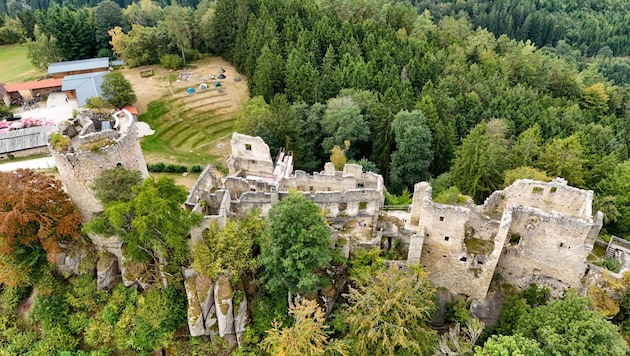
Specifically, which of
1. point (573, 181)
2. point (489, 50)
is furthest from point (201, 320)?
point (489, 50)

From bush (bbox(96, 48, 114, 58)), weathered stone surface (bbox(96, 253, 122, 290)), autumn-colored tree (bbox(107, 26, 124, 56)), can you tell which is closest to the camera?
weathered stone surface (bbox(96, 253, 122, 290))

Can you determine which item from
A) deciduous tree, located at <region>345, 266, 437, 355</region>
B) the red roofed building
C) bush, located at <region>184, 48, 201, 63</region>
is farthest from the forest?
the red roofed building

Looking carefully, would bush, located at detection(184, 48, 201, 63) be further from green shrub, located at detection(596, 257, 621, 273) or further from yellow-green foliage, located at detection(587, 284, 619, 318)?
yellow-green foliage, located at detection(587, 284, 619, 318)

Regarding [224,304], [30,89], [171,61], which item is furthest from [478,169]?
[30,89]

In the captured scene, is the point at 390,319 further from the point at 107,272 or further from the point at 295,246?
the point at 107,272

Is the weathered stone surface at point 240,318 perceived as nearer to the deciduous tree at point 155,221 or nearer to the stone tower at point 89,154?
the deciduous tree at point 155,221

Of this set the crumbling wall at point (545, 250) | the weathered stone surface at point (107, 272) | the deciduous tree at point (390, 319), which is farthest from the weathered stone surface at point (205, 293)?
the crumbling wall at point (545, 250)
